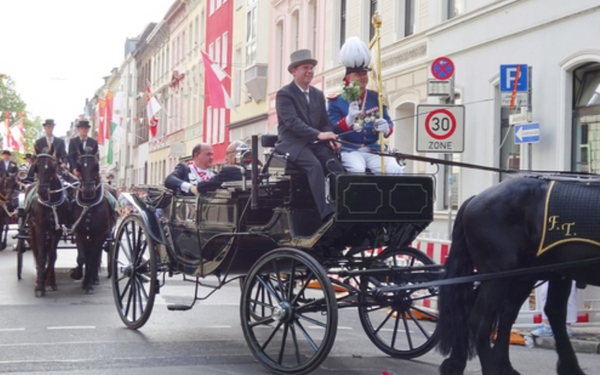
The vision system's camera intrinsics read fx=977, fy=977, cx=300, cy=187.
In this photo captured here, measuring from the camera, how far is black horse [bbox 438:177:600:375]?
652cm

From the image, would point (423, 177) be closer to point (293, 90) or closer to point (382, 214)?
point (382, 214)

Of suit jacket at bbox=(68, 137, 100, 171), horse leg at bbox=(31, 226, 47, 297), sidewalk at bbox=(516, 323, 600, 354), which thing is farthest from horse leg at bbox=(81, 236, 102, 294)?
sidewalk at bbox=(516, 323, 600, 354)

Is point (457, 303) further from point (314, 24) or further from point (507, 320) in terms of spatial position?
point (314, 24)

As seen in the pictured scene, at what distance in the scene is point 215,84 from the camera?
103ft

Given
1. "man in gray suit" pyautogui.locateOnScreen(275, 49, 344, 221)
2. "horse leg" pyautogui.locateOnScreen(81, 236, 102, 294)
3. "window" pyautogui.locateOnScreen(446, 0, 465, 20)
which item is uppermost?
"window" pyautogui.locateOnScreen(446, 0, 465, 20)

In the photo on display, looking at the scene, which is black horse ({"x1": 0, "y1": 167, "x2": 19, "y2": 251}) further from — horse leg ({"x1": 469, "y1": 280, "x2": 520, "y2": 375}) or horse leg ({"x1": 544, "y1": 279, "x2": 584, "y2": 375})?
horse leg ({"x1": 469, "y1": 280, "x2": 520, "y2": 375})

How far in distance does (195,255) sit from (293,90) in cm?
211

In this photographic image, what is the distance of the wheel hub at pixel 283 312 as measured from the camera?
7.58 metres

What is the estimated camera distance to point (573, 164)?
1641cm

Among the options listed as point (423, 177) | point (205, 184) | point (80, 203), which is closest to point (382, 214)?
point (423, 177)

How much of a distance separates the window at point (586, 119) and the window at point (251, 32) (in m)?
22.2

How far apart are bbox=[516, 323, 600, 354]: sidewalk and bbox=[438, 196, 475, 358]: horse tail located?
294 centimetres

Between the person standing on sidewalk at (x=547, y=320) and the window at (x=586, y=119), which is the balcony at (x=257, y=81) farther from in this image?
the person standing on sidewalk at (x=547, y=320)

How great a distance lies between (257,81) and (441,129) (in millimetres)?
21445
